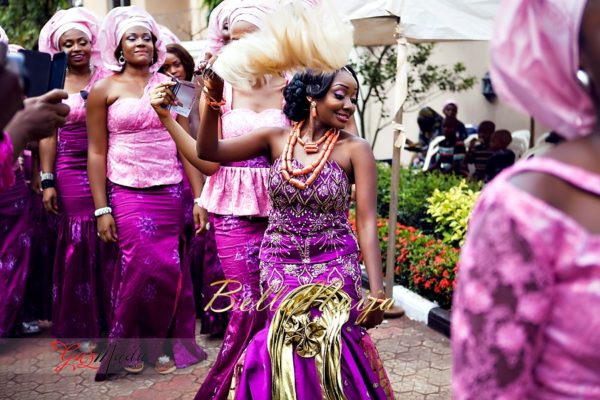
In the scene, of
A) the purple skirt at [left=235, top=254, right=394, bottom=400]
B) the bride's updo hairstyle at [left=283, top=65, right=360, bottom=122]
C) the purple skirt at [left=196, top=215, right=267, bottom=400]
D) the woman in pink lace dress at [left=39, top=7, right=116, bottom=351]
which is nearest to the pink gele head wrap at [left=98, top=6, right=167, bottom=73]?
the woman in pink lace dress at [left=39, top=7, right=116, bottom=351]

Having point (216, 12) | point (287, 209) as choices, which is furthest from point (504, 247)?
point (216, 12)

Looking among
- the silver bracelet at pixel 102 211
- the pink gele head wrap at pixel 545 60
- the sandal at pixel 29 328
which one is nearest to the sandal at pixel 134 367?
the silver bracelet at pixel 102 211

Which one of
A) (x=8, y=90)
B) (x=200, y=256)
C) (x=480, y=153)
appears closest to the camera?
(x=8, y=90)

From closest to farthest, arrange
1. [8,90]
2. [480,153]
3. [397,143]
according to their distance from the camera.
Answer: [8,90] < [397,143] < [480,153]

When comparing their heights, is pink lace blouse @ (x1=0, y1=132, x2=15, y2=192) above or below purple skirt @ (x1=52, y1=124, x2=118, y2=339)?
above

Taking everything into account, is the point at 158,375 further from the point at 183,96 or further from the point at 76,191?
the point at 183,96

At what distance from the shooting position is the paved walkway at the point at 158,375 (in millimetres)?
4855

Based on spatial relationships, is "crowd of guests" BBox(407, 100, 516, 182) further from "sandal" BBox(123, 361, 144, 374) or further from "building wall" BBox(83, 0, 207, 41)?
"sandal" BBox(123, 361, 144, 374)

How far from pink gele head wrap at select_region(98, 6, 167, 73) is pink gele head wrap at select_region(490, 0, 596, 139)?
4004 mm

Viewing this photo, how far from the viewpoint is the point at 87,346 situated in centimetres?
567

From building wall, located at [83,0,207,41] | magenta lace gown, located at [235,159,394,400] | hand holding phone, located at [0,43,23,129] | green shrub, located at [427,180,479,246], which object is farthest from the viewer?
building wall, located at [83,0,207,41]

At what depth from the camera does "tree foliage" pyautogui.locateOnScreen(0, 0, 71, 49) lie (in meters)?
15.1

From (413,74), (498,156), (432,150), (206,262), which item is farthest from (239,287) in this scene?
(413,74)

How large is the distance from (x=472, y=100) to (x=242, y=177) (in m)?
9.43
